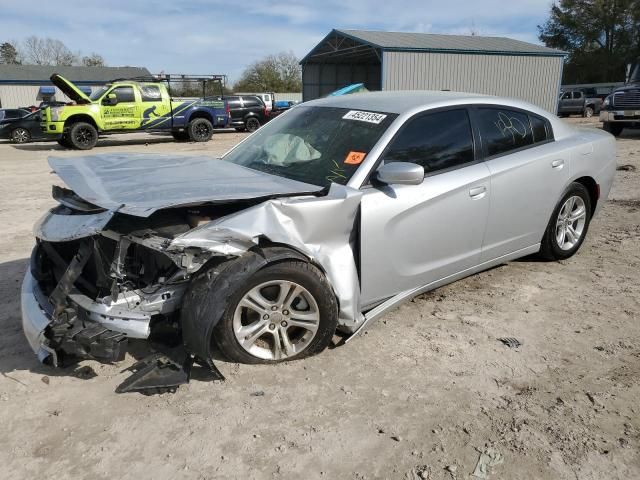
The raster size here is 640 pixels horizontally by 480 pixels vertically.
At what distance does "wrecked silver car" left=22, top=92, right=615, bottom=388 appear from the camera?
2.82 m

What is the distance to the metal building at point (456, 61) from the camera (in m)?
24.0

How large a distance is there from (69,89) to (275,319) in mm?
16124

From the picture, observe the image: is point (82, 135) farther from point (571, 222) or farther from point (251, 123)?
point (571, 222)

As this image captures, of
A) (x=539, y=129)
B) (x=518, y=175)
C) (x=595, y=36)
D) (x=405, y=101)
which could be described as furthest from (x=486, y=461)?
(x=595, y=36)

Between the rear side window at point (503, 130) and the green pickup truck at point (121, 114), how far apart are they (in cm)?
1520

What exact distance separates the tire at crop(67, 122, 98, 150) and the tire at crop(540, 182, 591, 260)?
617 inches

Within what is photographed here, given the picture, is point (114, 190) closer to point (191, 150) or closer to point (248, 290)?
point (248, 290)

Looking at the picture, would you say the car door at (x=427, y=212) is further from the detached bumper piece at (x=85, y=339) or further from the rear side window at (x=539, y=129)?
the detached bumper piece at (x=85, y=339)

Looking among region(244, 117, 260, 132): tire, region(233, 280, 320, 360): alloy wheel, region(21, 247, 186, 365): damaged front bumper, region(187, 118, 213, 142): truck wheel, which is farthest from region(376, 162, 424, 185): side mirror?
region(244, 117, 260, 132): tire

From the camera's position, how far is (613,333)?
3.58 m

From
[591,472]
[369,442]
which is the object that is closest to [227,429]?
[369,442]

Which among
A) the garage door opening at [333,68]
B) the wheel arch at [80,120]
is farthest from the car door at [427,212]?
the garage door opening at [333,68]

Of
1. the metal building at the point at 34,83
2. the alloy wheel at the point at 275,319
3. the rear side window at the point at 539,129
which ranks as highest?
the metal building at the point at 34,83

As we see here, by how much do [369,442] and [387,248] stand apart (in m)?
1.24
